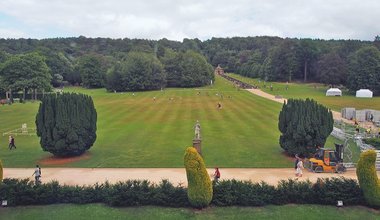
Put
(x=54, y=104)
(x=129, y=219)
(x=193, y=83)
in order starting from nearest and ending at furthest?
(x=129, y=219) < (x=54, y=104) < (x=193, y=83)

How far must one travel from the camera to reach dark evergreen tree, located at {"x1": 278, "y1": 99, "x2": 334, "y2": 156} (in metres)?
32.7

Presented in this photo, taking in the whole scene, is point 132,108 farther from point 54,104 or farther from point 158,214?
point 158,214

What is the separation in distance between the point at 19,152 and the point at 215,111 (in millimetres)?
33055

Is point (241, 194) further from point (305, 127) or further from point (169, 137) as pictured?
point (169, 137)

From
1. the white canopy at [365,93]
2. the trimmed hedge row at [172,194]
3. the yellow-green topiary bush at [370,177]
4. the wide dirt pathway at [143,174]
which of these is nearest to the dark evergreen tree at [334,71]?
the white canopy at [365,93]

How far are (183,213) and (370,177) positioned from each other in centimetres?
1003

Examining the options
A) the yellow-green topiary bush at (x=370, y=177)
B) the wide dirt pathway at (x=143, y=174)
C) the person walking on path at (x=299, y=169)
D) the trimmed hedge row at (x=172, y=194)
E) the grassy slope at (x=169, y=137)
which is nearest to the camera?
the yellow-green topiary bush at (x=370, y=177)

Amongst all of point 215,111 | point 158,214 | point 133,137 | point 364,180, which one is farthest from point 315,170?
point 215,111

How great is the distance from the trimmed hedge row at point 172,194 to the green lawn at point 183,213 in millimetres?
364

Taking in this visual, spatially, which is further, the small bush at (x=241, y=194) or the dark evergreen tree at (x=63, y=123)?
the dark evergreen tree at (x=63, y=123)

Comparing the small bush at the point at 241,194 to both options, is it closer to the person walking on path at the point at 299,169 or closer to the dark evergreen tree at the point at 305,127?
the person walking on path at the point at 299,169

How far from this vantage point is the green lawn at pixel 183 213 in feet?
72.0

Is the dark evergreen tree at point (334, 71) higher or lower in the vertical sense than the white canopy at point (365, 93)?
higher

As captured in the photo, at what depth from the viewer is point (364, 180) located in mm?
22562
